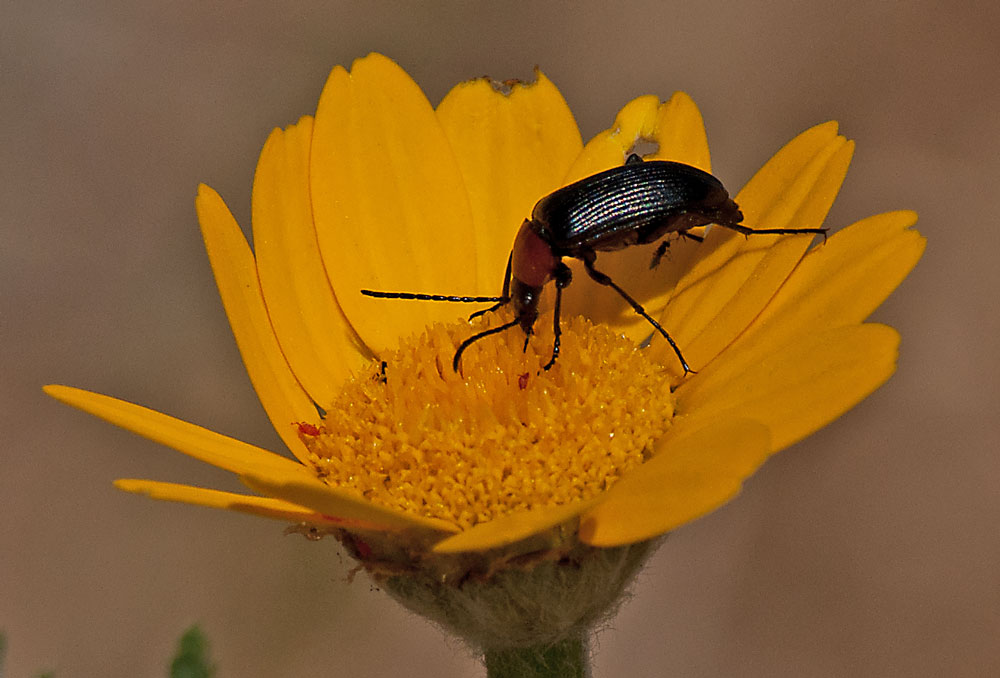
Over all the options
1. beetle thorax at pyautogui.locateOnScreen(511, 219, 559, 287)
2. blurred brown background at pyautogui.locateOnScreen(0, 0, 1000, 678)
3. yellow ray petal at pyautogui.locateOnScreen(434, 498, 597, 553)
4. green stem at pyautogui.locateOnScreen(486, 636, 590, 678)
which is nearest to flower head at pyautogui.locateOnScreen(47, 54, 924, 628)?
yellow ray petal at pyautogui.locateOnScreen(434, 498, 597, 553)

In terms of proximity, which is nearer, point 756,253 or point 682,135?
point 756,253

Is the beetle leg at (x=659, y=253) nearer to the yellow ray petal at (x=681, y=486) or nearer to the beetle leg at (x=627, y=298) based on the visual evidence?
the beetle leg at (x=627, y=298)

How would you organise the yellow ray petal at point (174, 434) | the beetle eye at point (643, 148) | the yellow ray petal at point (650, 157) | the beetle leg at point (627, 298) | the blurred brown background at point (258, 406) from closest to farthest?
the yellow ray petal at point (174, 434)
the beetle leg at point (627, 298)
the yellow ray petal at point (650, 157)
the beetle eye at point (643, 148)
the blurred brown background at point (258, 406)

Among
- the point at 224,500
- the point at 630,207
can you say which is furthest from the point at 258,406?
the point at 224,500

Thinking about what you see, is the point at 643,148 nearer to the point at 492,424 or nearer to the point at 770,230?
the point at 770,230

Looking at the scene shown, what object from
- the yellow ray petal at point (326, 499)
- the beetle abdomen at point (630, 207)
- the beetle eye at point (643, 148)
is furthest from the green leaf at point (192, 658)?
the beetle eye at point (643, 148)

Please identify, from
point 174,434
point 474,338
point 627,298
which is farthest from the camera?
point 627,298
